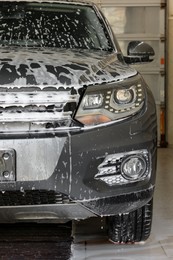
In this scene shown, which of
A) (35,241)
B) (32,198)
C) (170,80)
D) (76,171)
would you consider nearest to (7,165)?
(32,198)

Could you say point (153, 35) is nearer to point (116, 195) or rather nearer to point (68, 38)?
point (68, 38)

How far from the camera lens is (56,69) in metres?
3.82

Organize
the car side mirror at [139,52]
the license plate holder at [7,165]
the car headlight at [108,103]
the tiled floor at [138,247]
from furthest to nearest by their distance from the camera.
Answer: the car side mirror at [139,52], the tiled floor at [138,247], the car headlight at [108,103], the license plate holder at [7,165]

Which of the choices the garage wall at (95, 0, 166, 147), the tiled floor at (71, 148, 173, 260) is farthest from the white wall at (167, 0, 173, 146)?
the tiled floor at (71, 148, 173, 260)

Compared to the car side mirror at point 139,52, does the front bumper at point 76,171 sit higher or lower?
lower

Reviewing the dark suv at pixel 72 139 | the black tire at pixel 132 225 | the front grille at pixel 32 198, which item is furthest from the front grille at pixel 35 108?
the black tire at pixel 132 225

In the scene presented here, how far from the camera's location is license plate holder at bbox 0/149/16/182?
3.55m

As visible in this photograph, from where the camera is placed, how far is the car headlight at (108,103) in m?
3.70

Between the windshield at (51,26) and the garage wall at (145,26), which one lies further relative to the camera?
the garage wall at (145,26)

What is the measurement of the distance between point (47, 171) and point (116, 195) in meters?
0.43

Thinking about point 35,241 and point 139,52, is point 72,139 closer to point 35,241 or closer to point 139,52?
point 35,241

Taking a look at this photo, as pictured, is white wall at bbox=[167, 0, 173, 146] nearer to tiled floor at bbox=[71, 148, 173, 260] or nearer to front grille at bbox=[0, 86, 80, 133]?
tiled floor at bbox=[71, 148, 173, 260]

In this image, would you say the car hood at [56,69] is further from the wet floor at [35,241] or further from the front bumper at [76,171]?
the wet floor at [35,241]

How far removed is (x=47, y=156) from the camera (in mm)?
3570
